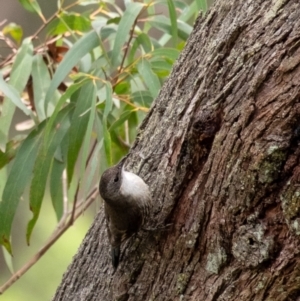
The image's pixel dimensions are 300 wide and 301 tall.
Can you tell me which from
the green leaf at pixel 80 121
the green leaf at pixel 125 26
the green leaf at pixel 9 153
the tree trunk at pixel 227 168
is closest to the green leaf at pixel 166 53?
the green leaf at pixel 125 26

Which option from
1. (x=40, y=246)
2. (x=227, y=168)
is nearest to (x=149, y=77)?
(x=227, y=168)

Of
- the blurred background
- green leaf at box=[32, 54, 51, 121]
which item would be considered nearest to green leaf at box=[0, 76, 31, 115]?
green leaf at box=[32, 54, 51, 121]

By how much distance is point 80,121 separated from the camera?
66.4 inches

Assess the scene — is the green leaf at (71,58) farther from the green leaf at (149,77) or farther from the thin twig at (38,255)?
the thin twig at (38,255)

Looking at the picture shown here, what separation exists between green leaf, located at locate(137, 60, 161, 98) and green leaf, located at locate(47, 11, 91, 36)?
36 cm

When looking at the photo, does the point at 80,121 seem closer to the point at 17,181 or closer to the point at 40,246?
the point at 17,181

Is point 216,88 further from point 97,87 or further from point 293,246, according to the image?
point 97,87

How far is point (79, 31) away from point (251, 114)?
1.14 m

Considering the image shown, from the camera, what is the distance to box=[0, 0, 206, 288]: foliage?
5.41 ft

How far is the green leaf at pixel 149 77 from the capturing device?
1.68 m

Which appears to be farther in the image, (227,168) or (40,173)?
(40,173)

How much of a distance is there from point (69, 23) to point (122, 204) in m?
0.85

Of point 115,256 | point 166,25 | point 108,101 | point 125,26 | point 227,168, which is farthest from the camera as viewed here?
point 166,25

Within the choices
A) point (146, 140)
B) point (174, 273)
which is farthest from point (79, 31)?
point (174, 273)
